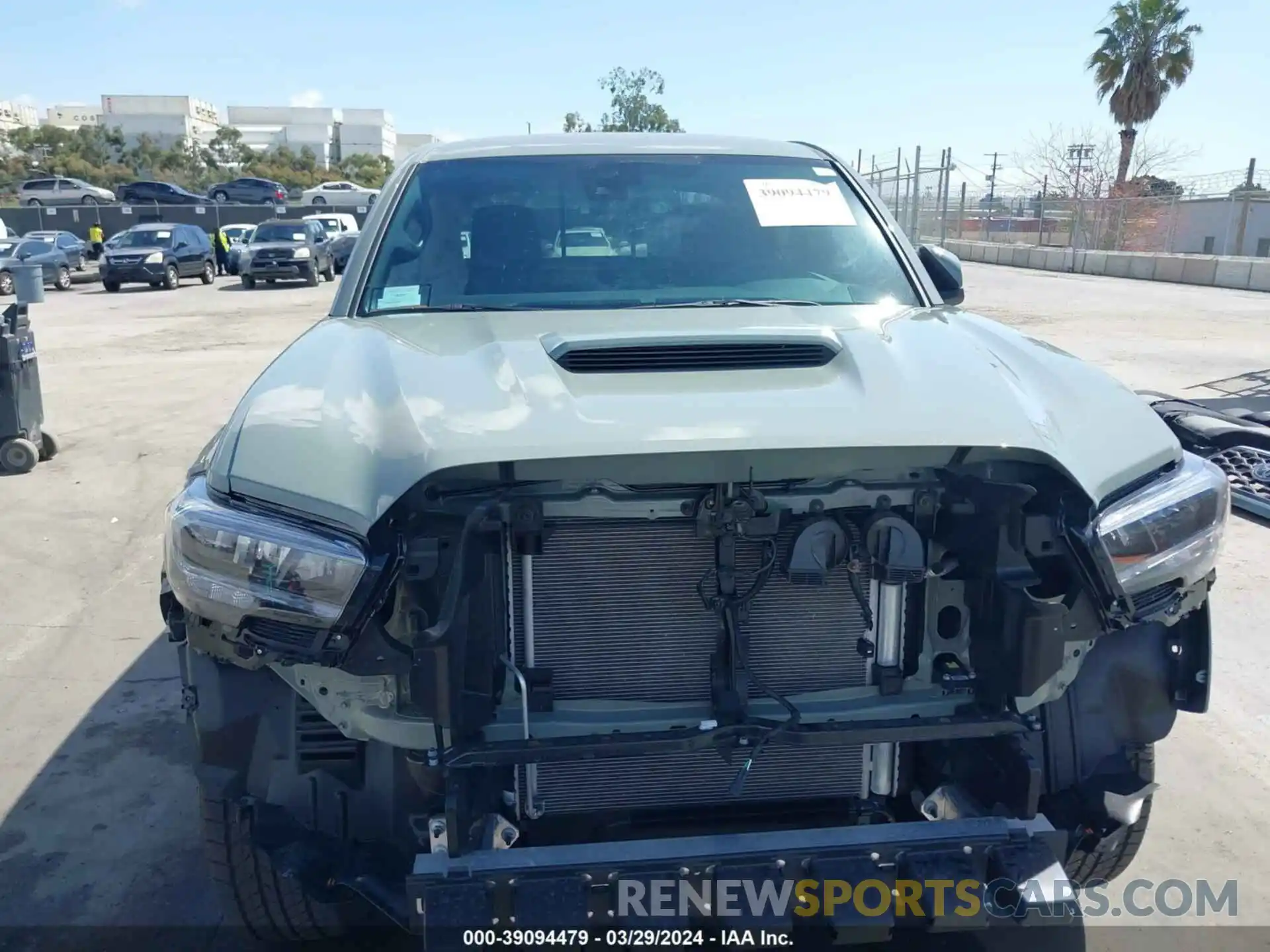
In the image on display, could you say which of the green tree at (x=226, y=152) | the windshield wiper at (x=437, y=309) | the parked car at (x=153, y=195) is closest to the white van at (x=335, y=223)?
the parked car at (x=153, y=195)

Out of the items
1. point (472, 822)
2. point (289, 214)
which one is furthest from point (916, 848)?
point (289, 214)

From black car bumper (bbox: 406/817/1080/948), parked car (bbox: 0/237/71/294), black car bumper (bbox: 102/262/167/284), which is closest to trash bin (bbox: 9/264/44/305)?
black car bumper (bbox: 406/817/1080/948)

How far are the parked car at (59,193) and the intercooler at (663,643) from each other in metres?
47.3

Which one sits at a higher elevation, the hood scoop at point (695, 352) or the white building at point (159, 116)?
the white building at point (159, 116)

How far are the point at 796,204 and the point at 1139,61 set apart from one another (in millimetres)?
39122

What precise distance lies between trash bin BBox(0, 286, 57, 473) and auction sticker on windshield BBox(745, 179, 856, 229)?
592cm

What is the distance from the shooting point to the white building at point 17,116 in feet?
312

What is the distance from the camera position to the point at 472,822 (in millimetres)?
2041

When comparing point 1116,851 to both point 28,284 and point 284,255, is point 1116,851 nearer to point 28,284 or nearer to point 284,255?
point 28,284

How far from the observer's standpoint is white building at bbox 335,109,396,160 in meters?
113

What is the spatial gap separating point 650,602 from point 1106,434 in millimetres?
1004

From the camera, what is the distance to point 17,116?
341ft

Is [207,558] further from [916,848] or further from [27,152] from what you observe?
[27,152]

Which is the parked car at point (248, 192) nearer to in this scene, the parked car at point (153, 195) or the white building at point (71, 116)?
the parked car at point (153, 195)
